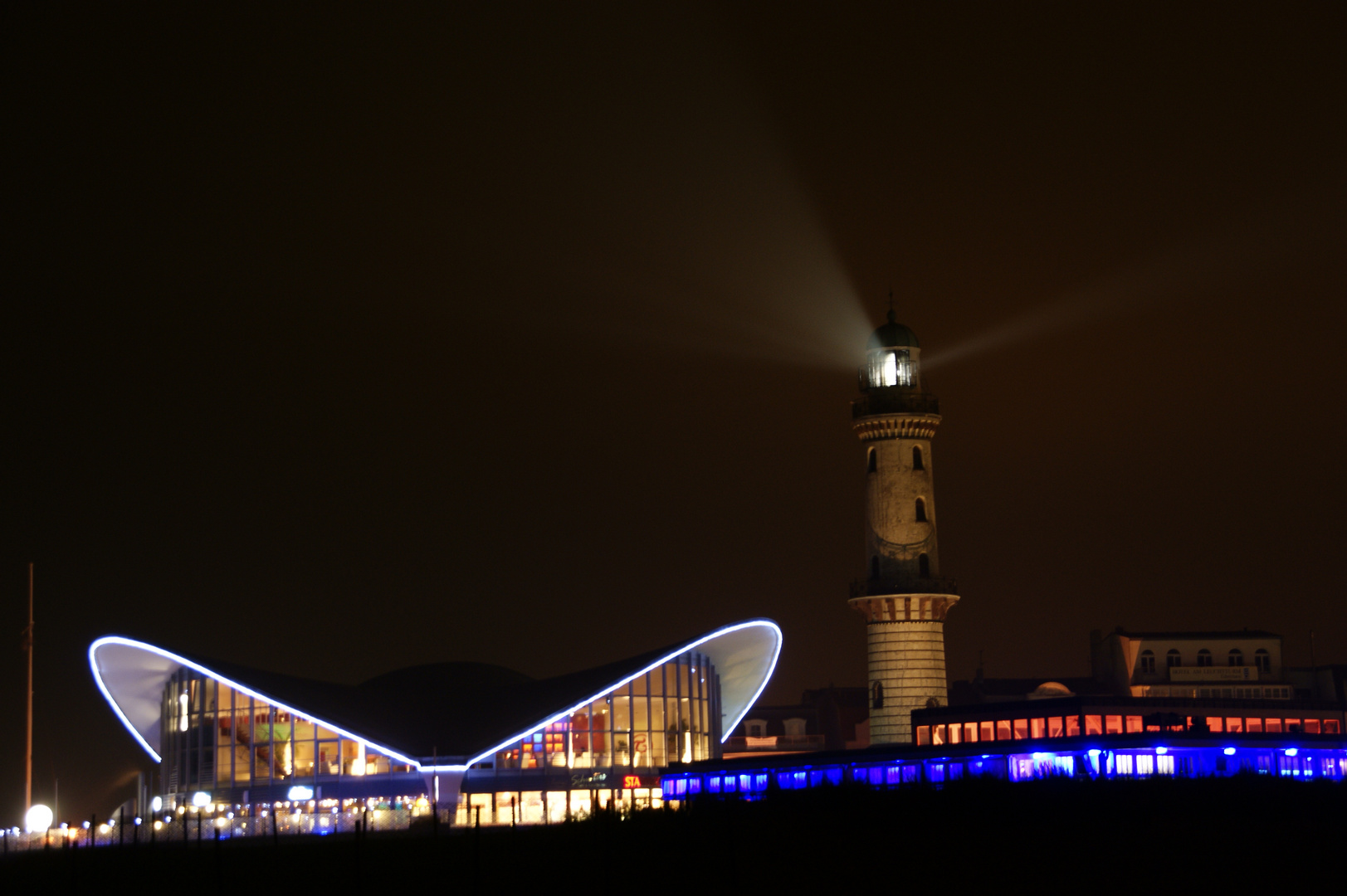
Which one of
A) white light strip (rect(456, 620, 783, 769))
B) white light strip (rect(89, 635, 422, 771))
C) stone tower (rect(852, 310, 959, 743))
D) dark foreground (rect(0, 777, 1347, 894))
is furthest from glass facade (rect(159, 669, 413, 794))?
dark foreground (rect(0, 777, 1347, 894))

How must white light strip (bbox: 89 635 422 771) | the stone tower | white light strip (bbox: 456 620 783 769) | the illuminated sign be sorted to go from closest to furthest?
white light strip (bbox: 89 635 422 771) → white light strip (bbox: 456 620 783 769) → the stone tower → the illuminated sign

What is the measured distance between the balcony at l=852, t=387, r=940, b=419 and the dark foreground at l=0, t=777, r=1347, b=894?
39.5m

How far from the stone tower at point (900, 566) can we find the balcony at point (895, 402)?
0.04 metres

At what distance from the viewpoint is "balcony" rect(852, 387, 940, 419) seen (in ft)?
273

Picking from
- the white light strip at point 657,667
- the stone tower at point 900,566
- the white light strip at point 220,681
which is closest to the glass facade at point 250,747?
the white light strip at point 220,681

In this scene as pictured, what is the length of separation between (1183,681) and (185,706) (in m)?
58.4

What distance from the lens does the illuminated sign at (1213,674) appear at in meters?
106

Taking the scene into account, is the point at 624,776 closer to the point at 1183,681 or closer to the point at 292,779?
the point at 292,779

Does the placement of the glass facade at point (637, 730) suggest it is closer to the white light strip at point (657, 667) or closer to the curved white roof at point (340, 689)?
the white light strip at point (657, 667)

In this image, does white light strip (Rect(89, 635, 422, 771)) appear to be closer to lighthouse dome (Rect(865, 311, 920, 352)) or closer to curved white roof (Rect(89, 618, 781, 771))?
curved white roof (Rect(89, 618, 781, 771))

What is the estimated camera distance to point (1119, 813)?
40688 mm

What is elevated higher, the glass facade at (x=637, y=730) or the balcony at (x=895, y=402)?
the balcony at (x=895, y=402)

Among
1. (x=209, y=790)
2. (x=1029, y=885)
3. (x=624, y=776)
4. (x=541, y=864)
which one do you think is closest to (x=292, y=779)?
(x=209, y=790)

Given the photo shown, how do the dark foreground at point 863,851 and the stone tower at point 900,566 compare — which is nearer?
the dark foreground at point 863,851
